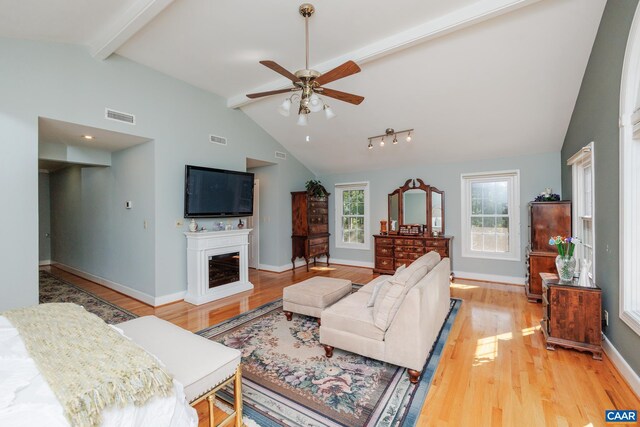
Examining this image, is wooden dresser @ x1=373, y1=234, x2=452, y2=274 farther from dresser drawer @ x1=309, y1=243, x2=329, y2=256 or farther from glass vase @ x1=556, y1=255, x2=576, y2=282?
glass vase @ x1=556, y1=255, x2=576, y2=282

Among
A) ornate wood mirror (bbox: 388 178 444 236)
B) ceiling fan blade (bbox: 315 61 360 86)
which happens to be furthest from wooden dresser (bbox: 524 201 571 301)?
ceiling fan blade (bbox: 315 61 360 86)

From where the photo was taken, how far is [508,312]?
12.0ft

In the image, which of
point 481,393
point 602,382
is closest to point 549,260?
point 602,382

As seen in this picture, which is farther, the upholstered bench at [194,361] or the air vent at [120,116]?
the air vent at [120,116]

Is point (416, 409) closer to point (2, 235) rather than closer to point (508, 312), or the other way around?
point (508, 312)

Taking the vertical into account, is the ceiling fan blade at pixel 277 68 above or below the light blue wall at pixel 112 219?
above

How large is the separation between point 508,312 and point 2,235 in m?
5.79

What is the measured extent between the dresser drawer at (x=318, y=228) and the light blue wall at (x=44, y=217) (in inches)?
256

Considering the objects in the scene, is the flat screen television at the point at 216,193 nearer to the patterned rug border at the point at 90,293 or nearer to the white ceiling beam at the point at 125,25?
the patterned rug border at the point at 90,293

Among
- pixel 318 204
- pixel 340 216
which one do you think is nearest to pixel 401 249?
pixel 340 216

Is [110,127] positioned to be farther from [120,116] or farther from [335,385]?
[335,385]

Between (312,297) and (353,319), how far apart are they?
0.91 m

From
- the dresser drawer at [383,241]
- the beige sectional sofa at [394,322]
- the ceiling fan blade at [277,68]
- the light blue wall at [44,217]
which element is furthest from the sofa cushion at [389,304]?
the light blue wall at [44,217]

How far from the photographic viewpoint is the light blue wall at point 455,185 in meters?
4.82
